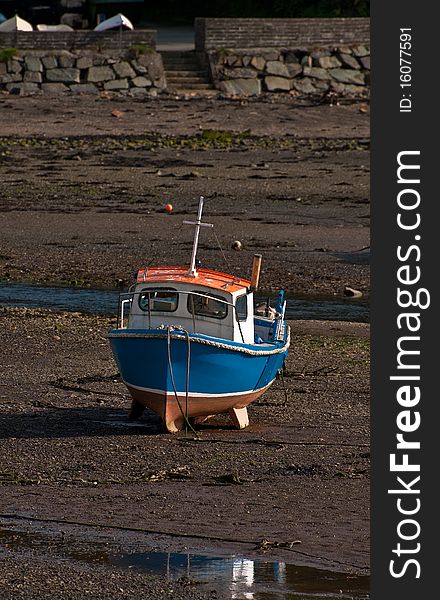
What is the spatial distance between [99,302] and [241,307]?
660cm

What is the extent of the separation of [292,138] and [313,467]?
22765mm

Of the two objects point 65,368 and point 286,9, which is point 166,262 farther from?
point 286,9

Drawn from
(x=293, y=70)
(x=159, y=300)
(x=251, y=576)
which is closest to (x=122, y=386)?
(x=159, y=300)

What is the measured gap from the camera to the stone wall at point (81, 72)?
37.9 metres

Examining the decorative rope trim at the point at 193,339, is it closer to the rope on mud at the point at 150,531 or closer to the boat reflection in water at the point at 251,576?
the rope on mud at the point at 150,531

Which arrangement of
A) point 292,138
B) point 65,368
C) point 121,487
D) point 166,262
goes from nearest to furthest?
point 121,487, point 65,368, point 166,262, point 292,138

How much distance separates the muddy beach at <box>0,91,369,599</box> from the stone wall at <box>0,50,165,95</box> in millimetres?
1090

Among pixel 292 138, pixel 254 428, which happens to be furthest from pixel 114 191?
pixel 254 428

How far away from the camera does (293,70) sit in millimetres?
40594

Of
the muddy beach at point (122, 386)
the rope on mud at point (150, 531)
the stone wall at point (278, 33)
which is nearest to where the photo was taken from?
the rope on mud at point (150, 531)

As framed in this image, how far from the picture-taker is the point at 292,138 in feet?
116

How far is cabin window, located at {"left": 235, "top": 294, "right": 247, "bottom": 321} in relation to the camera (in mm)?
14977

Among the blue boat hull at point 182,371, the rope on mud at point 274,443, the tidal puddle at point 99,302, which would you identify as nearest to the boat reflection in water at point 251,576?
the rope on mud at point 274,443

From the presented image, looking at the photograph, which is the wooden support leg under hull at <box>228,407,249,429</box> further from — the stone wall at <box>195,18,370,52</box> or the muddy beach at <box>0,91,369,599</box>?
the stone wall at <box>195,18,370,52</box>
